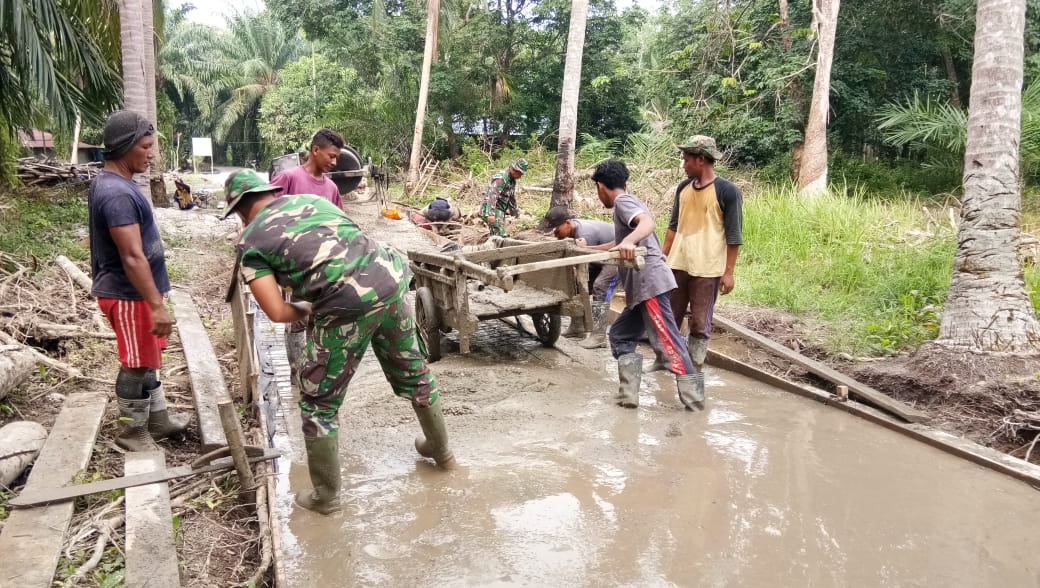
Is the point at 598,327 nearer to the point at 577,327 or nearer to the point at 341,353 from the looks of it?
the point at 577,327

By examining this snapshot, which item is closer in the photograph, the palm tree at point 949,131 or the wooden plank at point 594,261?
the wooden plank at point 594,261

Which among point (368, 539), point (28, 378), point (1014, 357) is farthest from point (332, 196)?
point (1014, 357)

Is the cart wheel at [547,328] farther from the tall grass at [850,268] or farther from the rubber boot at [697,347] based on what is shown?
the tall grass at [850,268]

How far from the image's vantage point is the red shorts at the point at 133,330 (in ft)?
12.4

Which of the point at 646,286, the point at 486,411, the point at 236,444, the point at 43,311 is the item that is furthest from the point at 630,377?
the point at 43,311

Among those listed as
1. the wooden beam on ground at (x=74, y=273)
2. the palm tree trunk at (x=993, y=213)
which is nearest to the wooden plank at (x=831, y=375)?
the palm tree trunk at (x=993, y=213)

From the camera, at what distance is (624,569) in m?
3.04

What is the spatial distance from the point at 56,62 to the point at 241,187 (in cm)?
→ 792

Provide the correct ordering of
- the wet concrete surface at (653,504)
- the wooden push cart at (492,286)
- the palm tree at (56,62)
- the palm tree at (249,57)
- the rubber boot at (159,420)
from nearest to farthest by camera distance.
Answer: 1. the wet concrete surface at (653,504)
2. the rubber boot at (159,420)
3. the wooden push cart at (492,286)
4. the palm tree at (56,62)
5. the palm tree at (249,57)

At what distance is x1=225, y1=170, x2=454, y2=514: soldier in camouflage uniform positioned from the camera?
3.10 m

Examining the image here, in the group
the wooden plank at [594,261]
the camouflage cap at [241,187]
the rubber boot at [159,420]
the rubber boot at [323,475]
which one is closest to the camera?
the camouflage cap at [241,187]

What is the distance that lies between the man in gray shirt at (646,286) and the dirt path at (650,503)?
29cm

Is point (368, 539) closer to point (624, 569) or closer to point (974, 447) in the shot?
point (624, 569)

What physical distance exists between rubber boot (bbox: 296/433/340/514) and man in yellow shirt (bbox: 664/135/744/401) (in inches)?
112
